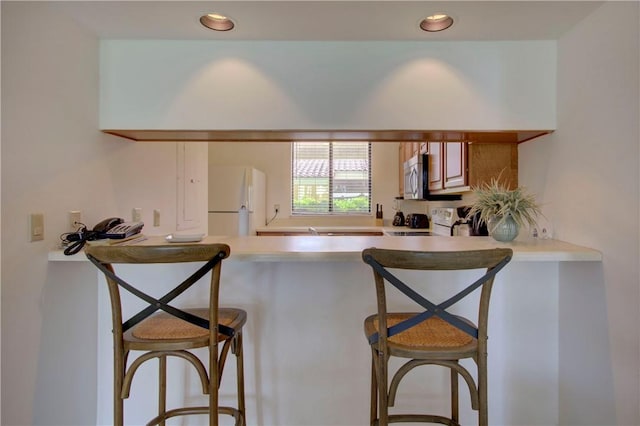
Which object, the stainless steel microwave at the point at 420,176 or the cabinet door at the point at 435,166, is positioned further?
the stainless steel microwave at the point at 420,176

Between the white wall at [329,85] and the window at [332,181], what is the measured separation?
3.26 metres

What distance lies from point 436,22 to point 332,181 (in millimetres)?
3497

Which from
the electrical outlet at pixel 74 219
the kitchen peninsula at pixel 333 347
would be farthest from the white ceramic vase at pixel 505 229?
the electrical outlet at pixel 74 219

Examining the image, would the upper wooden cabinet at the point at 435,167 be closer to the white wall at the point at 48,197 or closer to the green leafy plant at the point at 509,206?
the green leafy plant at the point at 509,206

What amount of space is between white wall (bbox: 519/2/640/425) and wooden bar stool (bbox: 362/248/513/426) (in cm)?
67

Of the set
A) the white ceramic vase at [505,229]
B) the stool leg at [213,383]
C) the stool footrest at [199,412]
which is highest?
the white ceramic vase at [505,229]

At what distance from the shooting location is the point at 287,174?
191 inches

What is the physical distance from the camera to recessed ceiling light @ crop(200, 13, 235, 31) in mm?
1407

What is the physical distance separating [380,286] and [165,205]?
1828 mm

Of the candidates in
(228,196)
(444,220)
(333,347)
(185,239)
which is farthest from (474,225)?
(228,196)

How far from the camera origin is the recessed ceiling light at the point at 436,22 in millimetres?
1394

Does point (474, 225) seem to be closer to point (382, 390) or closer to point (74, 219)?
point (382, 390)

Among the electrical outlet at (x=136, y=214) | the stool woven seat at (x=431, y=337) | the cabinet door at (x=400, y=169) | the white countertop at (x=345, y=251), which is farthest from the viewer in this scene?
the cabinet door at (x=400, y=169)

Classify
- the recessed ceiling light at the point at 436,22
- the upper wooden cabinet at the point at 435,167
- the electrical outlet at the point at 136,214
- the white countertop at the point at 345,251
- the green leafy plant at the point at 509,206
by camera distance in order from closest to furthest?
the white countertop at the point at 345,251 → the recessed ceiling light at the point at 436,22 → the green leafy plant at the point at 509,206 → the electrical outlet at the point at 136,214 → the upper wooden cabinet at the point at 435,167
